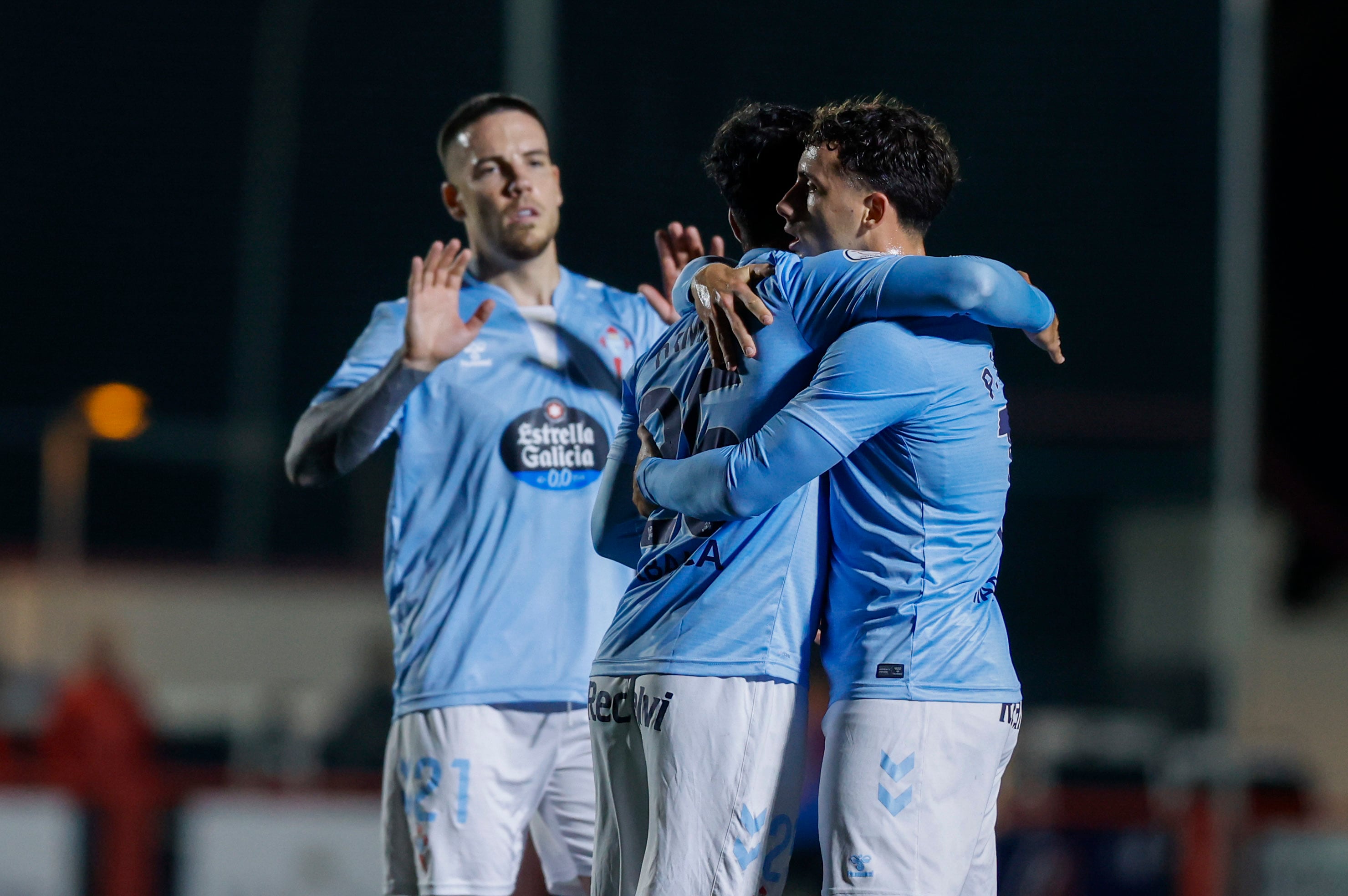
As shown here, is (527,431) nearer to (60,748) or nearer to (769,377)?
(769,377)

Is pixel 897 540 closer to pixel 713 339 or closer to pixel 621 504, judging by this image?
pixel 713 339

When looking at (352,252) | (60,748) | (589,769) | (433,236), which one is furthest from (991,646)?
(60,748)

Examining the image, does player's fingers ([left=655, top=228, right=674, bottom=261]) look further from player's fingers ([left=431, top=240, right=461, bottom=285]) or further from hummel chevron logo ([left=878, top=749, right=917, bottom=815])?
hummel chevron logo ([left=878, top=749, right=917, bottom=815])

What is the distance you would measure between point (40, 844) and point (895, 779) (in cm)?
438

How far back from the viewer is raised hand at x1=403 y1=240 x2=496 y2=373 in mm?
2879

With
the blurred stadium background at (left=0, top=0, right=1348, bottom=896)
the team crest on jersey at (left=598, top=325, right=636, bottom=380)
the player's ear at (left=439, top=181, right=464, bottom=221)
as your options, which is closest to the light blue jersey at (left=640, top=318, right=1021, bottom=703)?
the team crest on jersey at (left=598, top=325, right=636, bottom=380)

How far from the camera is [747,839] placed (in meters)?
2.12

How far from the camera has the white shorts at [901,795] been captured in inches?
80.7

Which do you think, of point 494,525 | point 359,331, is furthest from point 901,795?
point 359,331

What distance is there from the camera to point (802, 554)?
217 cm

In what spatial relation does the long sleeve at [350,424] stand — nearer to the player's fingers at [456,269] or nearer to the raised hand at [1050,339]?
the player's fingers at [456,269]

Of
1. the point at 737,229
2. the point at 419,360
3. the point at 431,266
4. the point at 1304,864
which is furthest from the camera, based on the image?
the point at 1304,864

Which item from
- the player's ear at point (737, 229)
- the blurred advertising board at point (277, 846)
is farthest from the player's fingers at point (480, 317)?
the blurred advertising board at point (277, 846)

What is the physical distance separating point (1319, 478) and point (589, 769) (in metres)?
12.1
